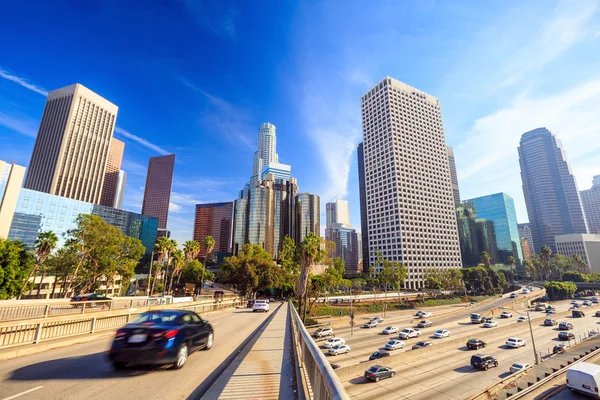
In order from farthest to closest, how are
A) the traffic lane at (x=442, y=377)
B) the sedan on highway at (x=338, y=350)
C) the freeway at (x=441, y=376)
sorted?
the sedan on highway at (x=338, y=350)
the traffic lane at (x=442, y=377)
the freeway at (x=441, y=376)

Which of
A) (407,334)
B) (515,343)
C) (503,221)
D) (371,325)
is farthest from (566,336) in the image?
(503,221)

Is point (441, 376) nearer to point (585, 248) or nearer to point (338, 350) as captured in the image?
point (338, 350)

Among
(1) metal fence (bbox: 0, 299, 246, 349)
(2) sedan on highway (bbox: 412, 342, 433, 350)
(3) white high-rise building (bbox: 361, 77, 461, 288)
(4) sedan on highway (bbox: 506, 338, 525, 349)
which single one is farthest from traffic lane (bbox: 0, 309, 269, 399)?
(3) white high-rise building (bbox: 361, 77, 461, 288)

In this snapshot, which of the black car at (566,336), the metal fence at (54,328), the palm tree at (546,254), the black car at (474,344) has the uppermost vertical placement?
the palm tree at (546,254)

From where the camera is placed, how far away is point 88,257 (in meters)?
48.8

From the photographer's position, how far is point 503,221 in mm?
173250

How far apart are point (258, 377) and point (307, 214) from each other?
180 metres

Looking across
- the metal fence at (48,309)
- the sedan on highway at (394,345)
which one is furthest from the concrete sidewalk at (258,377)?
the sedan on highway at (394,345)

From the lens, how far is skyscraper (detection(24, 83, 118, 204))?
478 feet

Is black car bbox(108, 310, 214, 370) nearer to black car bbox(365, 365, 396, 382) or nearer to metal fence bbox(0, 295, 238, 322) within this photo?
metal fence bbox(0, 295, 238, 322)

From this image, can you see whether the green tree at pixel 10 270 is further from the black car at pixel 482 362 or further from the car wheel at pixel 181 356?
the black car at pixel 482 362

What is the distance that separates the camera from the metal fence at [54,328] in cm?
943

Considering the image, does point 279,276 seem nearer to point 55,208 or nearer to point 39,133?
point 55,208

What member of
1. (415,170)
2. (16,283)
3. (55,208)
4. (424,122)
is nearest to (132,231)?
(55,208)
